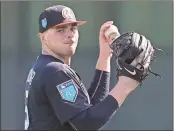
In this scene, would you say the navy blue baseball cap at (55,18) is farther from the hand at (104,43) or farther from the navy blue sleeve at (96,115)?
the navy blue sleeve at (96,115)

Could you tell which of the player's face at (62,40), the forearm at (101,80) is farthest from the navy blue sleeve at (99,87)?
the player's face at (62,40)

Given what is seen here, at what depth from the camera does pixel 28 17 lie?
7125 millimetres

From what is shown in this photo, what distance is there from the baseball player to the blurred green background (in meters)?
3.66

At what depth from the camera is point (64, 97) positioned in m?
2.98

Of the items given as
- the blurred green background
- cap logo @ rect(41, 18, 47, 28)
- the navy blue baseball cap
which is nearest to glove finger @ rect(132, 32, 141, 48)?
the navy blue baseball cap

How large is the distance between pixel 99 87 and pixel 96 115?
2.10 feet

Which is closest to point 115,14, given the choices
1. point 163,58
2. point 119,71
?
point 163,58

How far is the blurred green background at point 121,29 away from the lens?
7043 mm

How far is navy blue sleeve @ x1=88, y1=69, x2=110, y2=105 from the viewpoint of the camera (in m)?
3.48

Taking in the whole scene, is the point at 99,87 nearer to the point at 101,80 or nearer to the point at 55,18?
the point at 101,80

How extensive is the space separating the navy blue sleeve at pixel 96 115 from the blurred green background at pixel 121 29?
404 cm

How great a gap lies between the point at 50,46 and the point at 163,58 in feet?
13.1

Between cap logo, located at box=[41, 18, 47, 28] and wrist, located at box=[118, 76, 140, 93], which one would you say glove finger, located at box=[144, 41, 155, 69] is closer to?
wrist, located at box=[118, 76, 140, 93]

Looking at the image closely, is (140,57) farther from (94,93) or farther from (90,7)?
(90,7)
